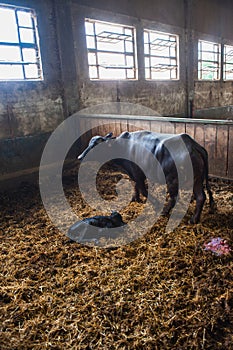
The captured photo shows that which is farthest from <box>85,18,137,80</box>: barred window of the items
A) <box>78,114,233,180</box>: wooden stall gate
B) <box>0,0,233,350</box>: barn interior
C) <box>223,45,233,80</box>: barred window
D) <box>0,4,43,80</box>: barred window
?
<box>223,45,233,80</box>: barred window

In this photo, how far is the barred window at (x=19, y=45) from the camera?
4.68 metres

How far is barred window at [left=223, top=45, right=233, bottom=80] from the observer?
427 inches

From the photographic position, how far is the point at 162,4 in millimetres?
7785

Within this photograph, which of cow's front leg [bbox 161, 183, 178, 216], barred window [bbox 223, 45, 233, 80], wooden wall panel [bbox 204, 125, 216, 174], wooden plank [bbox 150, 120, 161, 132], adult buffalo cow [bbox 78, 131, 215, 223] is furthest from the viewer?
barred window [bbox 223, 45, 233, 80]

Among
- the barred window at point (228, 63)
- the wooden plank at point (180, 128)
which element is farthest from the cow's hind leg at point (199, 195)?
the barred window at point (228, 63)

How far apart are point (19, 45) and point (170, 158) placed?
372 centimetres

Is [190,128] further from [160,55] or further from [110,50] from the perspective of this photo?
[160,55]

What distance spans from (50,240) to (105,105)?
4.32 metres

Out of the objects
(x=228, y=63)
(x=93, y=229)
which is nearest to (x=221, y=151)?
(x=93, y=229)

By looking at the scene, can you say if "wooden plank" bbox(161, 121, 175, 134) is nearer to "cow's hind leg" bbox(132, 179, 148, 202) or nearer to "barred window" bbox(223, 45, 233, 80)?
"cow's hind leg" bbox(132, 179, 148, 202)

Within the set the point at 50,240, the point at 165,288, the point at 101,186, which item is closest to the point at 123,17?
the point at 101,186

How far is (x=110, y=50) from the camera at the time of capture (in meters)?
6.67

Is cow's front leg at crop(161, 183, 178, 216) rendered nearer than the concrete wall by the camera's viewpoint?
Yes

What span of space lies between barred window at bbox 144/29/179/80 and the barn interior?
0.04 m
